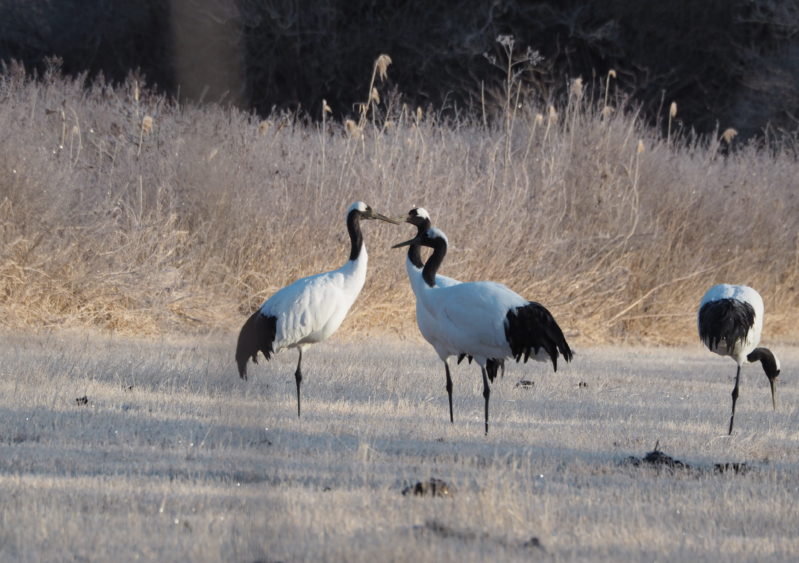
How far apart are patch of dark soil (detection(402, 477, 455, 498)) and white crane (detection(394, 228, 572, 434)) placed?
2.08 m

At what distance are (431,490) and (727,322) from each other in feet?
13.7

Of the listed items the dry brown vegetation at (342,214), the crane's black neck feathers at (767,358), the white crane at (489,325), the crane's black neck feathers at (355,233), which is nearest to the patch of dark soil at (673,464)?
the white crane at (489,325)

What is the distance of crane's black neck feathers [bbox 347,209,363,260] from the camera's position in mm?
9598

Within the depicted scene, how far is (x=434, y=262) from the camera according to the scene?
8.89 m

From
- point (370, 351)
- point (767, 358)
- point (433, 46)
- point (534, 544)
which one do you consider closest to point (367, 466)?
point (534, 544)

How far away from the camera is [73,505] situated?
517 cm

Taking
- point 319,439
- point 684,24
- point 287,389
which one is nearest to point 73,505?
point 319,439

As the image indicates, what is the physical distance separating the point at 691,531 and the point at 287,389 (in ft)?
15.0

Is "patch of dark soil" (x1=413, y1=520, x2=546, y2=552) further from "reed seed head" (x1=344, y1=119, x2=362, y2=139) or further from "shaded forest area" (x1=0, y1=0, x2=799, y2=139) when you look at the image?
"shaded forest area" (x1=0, y1=0, x2=799, y2=139)

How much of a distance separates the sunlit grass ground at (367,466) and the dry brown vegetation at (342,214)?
204cm

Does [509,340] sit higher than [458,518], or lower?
higher

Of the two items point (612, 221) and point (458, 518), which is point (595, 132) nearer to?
point (612, 221)

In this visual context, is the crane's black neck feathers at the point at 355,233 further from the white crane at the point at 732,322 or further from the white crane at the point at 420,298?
the white crane at the point at 732,322

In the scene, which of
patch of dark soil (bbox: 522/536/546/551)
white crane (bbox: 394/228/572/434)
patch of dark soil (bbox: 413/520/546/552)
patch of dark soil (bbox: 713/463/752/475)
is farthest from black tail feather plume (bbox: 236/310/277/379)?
patch of dark soil (bbox: 522/536/546/551)
